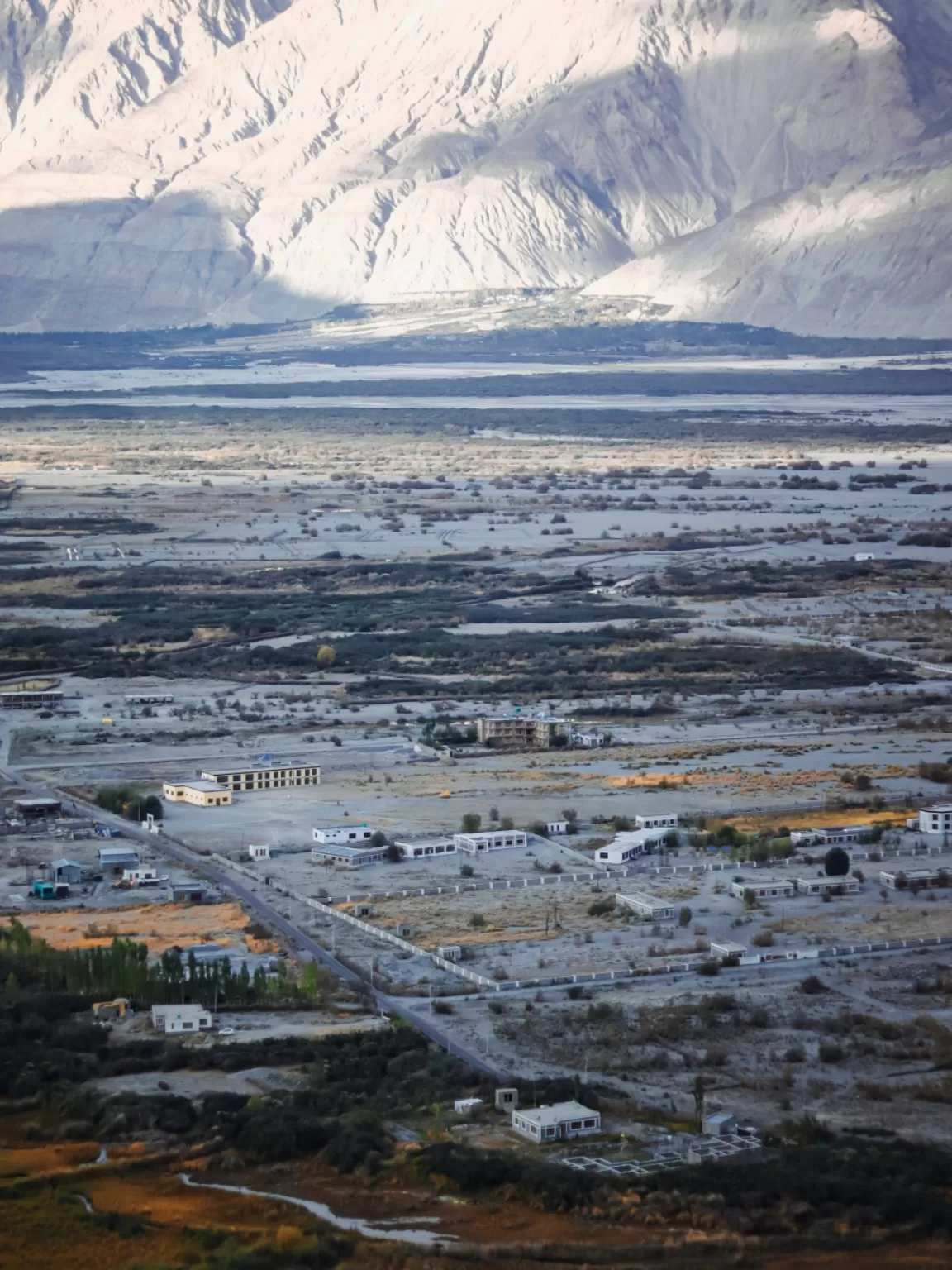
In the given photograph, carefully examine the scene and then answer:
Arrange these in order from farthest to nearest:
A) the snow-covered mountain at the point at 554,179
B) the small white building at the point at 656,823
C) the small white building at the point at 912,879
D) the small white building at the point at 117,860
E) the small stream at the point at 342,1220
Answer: the snow-covered mountain at the point at 554,179 → the small white building at the point at 656,823 → the small white building at the point at 117,860 → the small white building at the point at 912,879 → the small stream at the point at 342,1220

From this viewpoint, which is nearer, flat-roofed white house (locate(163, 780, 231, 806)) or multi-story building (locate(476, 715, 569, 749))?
flat-roofed white house (locate(163, 780, 231, 806))

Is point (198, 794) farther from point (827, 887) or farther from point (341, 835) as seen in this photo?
point (827, 887)

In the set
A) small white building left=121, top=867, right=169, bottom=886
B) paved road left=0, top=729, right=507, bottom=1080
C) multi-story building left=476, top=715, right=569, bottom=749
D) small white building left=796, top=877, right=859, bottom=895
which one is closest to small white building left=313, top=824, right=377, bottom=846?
paved road left=0, top=729, right=507, bottom=1080

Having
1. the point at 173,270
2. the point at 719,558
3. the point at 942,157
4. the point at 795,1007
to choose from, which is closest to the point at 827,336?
the point at 942,157

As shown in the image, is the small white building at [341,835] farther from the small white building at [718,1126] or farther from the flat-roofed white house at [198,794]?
the small white building at [718,1126]

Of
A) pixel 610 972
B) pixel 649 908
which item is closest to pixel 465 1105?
pixel 610 972

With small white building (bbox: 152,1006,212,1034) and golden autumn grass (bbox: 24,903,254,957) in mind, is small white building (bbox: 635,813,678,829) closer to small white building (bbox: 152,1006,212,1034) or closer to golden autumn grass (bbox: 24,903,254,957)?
golden autumn grass (bbox: 24,903,254,957)

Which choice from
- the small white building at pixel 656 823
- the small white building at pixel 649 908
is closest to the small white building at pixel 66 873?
the small white building at pixel 649 908
